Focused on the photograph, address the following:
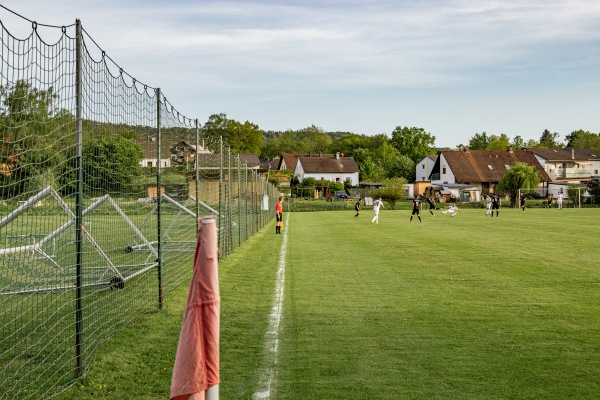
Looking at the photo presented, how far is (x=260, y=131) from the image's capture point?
11981 cm

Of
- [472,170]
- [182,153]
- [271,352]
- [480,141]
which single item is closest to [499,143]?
[480,141]

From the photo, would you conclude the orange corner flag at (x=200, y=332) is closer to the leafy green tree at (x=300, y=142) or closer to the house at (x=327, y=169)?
the house at (x=327, y=169)

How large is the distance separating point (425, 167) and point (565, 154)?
74.5ft

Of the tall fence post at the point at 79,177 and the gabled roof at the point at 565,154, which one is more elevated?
the gabled roof at the point at 565,154

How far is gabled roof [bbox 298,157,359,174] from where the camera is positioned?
124938mm

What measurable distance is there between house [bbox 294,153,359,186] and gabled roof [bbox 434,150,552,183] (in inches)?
843

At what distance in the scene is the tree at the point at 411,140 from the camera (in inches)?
5763

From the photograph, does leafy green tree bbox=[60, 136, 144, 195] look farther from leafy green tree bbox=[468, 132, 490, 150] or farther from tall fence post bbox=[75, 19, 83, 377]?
leafy green tree bbox=[468, 132, 490, 150]

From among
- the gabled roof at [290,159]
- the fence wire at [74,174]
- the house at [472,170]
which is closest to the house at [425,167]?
the house at [472,170]

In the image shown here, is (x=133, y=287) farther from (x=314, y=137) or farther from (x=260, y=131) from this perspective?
(x=314, y=137)

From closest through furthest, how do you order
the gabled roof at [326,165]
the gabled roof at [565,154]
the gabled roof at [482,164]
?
the gabled roof at [482,164]
the gabled roof at [565,154]
the gabled roof at [326,165]

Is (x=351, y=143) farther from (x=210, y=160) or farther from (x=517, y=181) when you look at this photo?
(x=210, y=160)

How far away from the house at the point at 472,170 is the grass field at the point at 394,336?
8397cm

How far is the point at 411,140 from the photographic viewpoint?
482ft
